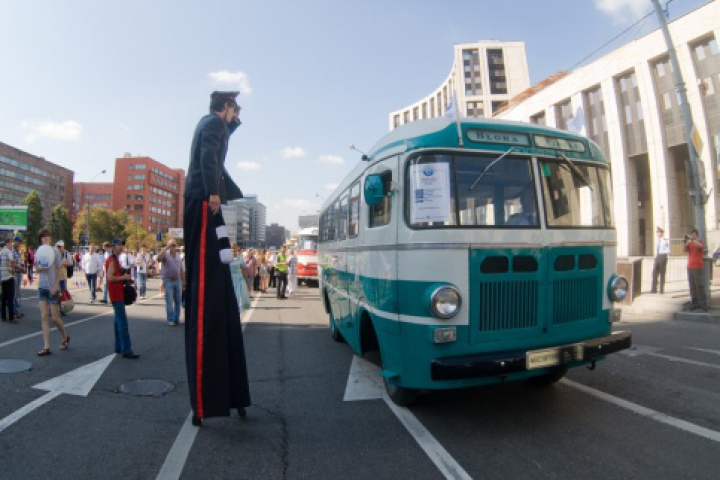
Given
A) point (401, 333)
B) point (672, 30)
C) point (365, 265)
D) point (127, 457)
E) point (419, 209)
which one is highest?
point (672, 30)

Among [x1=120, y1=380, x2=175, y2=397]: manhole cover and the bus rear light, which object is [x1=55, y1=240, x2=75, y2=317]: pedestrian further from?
the bus rear light

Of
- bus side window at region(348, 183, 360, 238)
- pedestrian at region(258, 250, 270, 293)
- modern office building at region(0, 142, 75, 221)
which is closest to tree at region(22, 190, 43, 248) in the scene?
modern office building at region(0, 142, 75, 221)

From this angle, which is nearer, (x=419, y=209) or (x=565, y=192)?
(x=419, y=209)

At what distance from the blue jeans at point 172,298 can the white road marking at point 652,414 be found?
328 inches

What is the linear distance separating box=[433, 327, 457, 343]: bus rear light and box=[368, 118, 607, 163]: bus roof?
5.28 feet

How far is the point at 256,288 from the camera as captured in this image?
22250 mm

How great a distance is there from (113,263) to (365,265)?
4573 millimetres

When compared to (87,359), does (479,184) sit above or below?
above

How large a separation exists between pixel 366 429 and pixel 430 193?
7.15 ft

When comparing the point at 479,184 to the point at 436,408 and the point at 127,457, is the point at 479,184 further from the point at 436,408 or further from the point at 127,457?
the point at 127,457

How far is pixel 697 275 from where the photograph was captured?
1106 centimetres

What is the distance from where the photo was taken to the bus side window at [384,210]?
14.0 ft

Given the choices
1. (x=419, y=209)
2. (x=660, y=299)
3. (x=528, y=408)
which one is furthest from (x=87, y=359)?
(x=660, y=299)

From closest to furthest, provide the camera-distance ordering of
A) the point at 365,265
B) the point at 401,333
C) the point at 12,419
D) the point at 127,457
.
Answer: the point at 127,457, the point at 401,333, the point at 12,419, the point at 365,265
